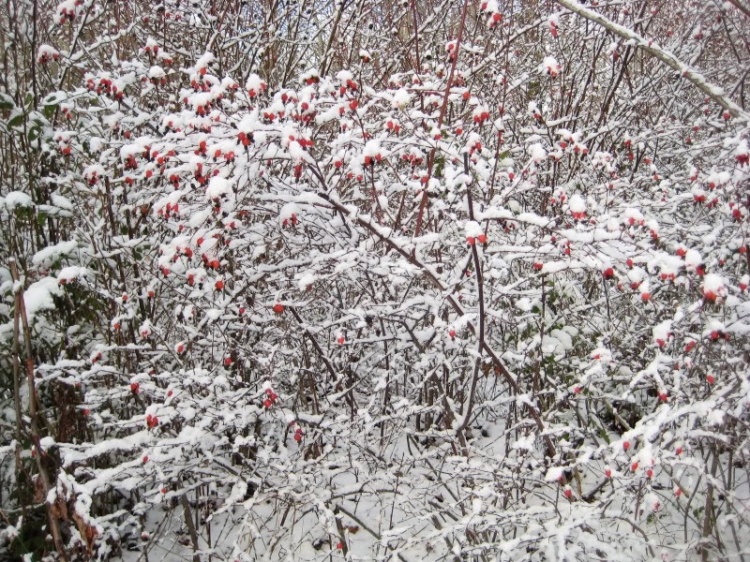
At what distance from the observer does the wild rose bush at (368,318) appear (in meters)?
2.37

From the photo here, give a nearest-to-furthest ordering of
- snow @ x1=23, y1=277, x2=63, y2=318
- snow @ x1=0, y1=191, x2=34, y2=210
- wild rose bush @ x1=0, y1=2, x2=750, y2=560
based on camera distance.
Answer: wild rose bush @ x1=0, y1=2, x2=750, y2=560 < snow @ x1=23, y1=277, x2=63, y2=318 < snow @ x1=0, y1=191, x2=34, y2=210

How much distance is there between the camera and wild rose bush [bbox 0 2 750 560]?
237 cm

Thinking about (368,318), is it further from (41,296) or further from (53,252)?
(53,252)

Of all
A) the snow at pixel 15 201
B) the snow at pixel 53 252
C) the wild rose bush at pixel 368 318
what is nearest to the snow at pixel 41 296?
the wild rose bush at pixel 368 318

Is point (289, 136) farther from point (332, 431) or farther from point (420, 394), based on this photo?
point (420, 394)

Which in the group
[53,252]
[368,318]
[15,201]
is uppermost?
[15,201]

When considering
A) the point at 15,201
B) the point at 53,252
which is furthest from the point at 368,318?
the point at 15,201

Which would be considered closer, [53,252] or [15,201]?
[15,201]

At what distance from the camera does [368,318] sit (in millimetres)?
3072

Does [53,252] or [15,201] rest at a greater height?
[15,201]

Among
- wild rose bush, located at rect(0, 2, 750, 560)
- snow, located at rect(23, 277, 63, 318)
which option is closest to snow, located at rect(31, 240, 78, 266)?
wild rose bush, located at rect(0, 2, 750, 560)

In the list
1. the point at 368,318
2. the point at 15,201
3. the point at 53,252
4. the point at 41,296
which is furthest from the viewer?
the point at 368,318

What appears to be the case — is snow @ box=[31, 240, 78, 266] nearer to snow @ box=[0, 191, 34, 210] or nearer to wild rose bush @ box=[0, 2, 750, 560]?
wild rose bush @ box=[0, 2, 750, 560]

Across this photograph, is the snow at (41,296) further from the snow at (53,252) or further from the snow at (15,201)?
the snow at (15,201)
